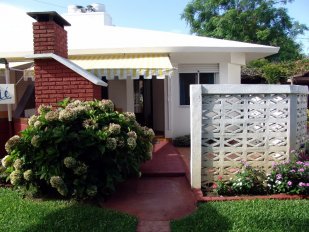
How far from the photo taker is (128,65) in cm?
1173

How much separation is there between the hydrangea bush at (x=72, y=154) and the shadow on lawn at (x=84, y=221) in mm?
509

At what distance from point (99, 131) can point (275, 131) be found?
4.11 meters

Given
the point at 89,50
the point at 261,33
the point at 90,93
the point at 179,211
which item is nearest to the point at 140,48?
the point at 89,50

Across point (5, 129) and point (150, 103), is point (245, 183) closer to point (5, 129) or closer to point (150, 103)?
point (5, 129)

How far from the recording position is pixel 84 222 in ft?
20.6

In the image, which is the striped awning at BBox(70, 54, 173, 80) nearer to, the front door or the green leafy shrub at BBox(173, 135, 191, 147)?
the green leafy shrub at BBox(173, 135, 191, 147)

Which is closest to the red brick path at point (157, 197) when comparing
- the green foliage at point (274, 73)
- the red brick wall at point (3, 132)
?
the red brick wall at point (3, 132)

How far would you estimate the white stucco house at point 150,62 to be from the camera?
12117 mm

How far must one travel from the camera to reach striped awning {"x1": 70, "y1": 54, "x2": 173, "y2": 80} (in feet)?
36.9

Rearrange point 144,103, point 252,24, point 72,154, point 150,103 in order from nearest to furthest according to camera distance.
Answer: point 72,154, point 144,103, point 150,103, point 252,24

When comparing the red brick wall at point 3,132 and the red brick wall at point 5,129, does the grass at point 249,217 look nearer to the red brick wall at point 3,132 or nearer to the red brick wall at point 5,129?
the red brick wall at point 5,129

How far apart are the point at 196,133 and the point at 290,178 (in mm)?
2306

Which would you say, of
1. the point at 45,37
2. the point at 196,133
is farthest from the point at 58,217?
the point at 45,37

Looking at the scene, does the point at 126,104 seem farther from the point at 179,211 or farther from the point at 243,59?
the point at 179,211
